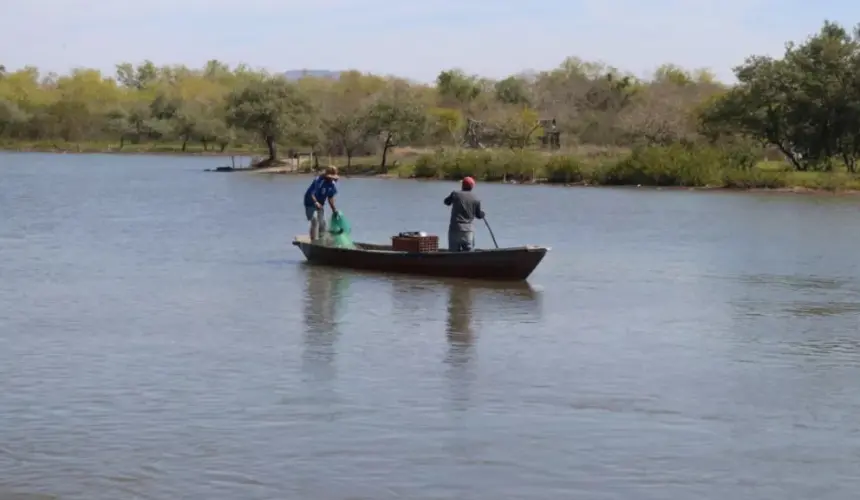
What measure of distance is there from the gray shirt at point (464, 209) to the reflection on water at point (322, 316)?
2.01 m

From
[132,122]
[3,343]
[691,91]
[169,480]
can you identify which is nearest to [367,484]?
[169,480]

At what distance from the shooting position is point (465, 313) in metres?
17.6

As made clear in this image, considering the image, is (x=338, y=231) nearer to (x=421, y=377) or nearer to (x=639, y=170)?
(x=421, y=377)

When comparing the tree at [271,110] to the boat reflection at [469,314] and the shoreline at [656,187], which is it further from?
the boat reflection at [469,314]

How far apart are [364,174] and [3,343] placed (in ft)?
185

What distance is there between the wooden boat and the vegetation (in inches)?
1450

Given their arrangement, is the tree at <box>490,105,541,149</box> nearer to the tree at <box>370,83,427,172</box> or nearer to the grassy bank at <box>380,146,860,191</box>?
the tree at <box>370,83,427,172</box>

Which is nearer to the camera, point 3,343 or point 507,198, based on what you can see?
point 3,343

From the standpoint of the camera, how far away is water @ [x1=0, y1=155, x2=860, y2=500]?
31.7 ft

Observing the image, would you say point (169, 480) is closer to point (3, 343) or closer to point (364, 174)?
point (3, 343)

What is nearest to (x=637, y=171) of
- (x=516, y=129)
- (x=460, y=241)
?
(x=516, y=129)

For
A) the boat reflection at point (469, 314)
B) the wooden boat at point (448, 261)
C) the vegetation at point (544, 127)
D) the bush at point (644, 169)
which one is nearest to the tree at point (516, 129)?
the vegetation at point (544, 127)

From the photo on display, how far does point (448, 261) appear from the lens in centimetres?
2089

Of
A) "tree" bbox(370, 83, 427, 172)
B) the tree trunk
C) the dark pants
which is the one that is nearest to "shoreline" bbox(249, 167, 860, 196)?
the tree trunk
